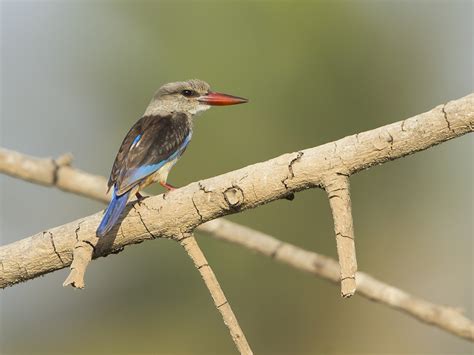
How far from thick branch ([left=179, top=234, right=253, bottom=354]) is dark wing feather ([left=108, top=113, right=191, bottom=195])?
1.06 m

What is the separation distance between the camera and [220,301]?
256cm

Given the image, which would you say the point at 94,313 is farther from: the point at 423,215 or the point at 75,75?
the point at 423,215

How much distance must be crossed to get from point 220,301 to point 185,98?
2798 millimetres

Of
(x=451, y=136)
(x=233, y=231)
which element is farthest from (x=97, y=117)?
(x=451, y=136)

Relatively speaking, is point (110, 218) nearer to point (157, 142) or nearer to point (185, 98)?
point (157, 142)

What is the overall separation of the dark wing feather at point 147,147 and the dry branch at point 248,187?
69 cm

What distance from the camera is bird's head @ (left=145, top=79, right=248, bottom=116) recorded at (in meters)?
5.12

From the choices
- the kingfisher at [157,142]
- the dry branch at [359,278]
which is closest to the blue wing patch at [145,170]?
the kingfisher at [157,142]

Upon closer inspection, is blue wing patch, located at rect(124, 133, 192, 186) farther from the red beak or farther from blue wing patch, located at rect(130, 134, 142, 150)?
the red beak

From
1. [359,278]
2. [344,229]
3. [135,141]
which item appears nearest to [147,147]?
[135,141]

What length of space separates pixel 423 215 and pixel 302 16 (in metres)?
3.79

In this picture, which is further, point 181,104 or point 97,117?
point 97,117

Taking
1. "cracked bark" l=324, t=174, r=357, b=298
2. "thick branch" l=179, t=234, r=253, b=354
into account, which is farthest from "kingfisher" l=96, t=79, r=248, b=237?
"cracked bark" l=324, t=174, r=357, b=298

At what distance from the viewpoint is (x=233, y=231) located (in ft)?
13.6
